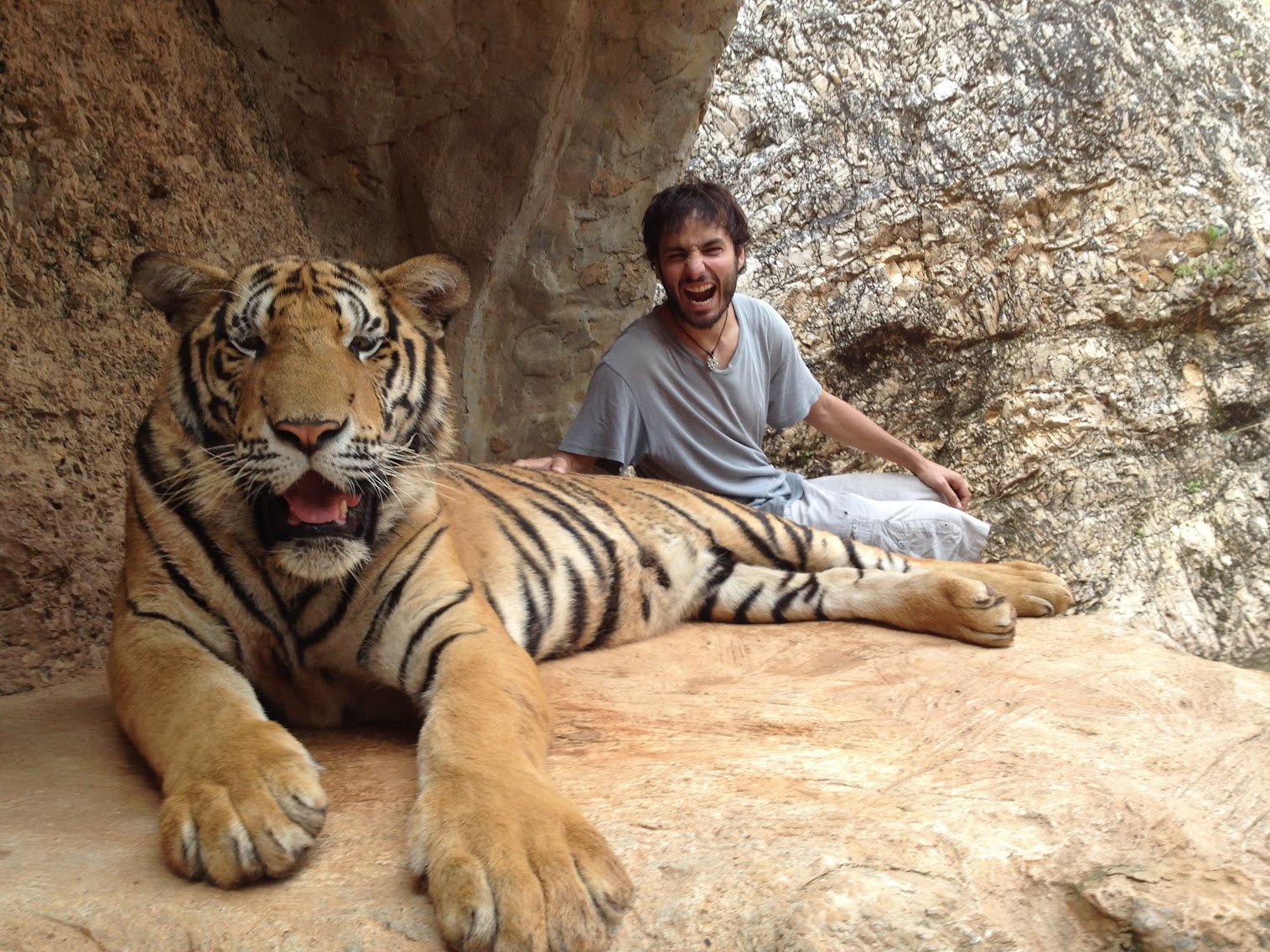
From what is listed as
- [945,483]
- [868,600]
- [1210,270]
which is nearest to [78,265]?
[868,600]

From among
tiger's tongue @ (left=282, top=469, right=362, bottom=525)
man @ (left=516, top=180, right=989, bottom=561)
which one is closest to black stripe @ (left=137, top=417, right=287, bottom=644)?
tiger's tongue @ (left=282, top=469, right=362, bottom=525)

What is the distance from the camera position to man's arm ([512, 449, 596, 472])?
145 inches

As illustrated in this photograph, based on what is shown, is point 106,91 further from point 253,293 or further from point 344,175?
point 253,293

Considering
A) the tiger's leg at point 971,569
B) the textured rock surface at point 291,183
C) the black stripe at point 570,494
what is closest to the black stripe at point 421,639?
the black stripe at point 570,494

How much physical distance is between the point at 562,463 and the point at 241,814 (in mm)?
2346

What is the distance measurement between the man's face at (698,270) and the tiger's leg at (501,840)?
2.18 meters

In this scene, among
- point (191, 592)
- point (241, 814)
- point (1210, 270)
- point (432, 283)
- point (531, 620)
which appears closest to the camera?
point (241, 814)

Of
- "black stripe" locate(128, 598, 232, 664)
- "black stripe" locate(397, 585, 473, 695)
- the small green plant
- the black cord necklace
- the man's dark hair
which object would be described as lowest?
"black stripe" locate(128, 598, 232, 664)

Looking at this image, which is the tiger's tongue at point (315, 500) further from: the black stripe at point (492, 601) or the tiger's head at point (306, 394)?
the black stripe at point (492, 601)

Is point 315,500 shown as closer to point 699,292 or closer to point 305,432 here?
point 305,432

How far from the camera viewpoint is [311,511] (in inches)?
75.7

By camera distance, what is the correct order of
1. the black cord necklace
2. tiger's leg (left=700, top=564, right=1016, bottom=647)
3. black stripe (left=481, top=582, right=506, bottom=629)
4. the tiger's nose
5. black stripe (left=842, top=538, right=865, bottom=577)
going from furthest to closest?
1. the black cord necklace
2. black stripe (left=842, top=538, right=865, bottom=577)
3. tiger's leg (left=700, top=564, right=1016, bottom=647)
4. black stripe (left=481, top=582, right=506, bottom=629)
5. the tiger's nose

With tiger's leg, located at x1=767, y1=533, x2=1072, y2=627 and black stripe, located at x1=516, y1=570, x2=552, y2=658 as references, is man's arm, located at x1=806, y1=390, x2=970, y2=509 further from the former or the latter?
black stripe, located at x1=516, y1=570, x2=552, y2=658

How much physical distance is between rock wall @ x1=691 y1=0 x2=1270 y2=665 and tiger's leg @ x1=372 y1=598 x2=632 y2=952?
3.98 m
